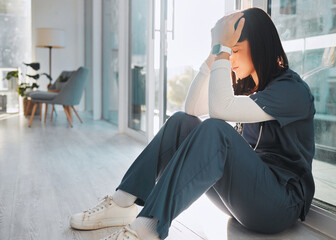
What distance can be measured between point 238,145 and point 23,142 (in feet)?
9.94

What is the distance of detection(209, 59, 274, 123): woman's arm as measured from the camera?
1.20 metres

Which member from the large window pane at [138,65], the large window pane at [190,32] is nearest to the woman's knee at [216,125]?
the large window pane at [190,32]

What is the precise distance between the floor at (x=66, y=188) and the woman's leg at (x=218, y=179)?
→ 0.28 m

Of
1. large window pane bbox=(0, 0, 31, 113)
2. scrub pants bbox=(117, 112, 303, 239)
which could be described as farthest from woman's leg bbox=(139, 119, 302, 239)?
large window pane bbox=(0, 0, 31, 113)

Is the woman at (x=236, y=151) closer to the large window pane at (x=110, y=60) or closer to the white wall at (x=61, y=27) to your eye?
the large window pane at (x=110, y=60)

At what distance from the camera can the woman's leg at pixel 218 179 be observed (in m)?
Result: 1.07

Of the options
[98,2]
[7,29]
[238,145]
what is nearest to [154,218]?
[238,145]

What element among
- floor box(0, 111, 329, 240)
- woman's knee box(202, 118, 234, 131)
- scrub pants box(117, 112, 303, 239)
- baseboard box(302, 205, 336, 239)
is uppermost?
woman's knee box(202, 118, 234, 131)

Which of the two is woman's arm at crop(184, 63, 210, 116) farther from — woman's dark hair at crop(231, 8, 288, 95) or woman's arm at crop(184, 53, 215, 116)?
woman's dark hair at crop(231, 8, 288, 95)

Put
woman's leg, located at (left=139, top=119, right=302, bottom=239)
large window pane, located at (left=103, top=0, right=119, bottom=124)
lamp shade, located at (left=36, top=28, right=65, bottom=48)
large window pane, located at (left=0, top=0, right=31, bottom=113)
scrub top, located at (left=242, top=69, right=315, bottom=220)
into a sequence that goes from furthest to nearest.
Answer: large window pane, located at (left=0, top=0, right=31, bottom=113)
lamp shade, located at (left=36, top=28, right=65, bottom=48)
large window pane, located at (left=103, top=0, right=119, bottom=124)
scrub top, located at (left=242, top=69, right=315, bottom=220)
woman's leg, located at (left=139, top=119, right=302, bottom=239)

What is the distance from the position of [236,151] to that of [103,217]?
24.1 inches

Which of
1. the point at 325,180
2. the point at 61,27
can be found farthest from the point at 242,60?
the point at 61,27

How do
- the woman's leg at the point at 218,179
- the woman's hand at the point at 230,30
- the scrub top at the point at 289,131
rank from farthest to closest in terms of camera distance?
the woman's hand at the point at 230,30, the scrub top at the point at 289,131, the woman's leg at the point at 218,179

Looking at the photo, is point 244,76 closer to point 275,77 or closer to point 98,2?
point 275,77
